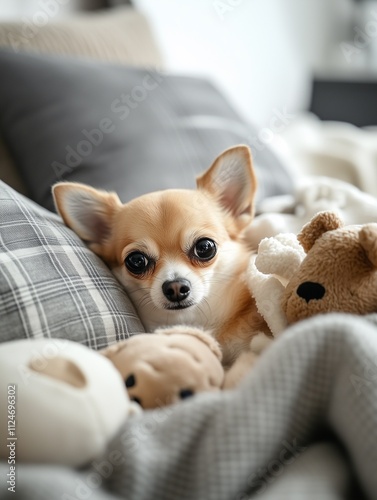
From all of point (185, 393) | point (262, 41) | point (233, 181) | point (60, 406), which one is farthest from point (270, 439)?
point (262, 41)

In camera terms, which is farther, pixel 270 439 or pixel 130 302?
pixel 130 302

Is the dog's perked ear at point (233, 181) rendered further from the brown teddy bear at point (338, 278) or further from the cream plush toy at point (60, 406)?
the cream plush toy at point (60, 406)

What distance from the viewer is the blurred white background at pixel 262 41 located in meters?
2.40

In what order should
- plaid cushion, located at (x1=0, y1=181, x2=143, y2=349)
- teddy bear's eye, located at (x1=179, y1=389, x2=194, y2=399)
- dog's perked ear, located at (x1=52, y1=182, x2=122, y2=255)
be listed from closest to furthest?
teddy bear's eye, located at (x1=179, y1=389, x2=194, y2=399), plaid cushion, located at (x1=0, y1=181, x2=143, y2=349), dog's perked ear, located at (x1=52, y1=182, x2=122, y2=255)

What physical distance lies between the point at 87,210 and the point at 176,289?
0.89 feet

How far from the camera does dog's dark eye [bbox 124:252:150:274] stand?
3.10 ft

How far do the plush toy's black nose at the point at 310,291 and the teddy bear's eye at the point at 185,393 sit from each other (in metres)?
0.22

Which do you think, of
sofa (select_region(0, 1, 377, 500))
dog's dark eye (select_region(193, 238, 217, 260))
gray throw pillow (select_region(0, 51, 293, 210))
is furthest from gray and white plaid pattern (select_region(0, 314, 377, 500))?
gray throw pillow (select_region(0, 51, 293, 210))

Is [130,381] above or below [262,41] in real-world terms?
below

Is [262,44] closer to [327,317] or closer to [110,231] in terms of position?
[110,231]

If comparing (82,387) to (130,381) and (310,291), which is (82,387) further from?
(310,291)

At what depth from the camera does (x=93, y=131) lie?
1272 millimetres

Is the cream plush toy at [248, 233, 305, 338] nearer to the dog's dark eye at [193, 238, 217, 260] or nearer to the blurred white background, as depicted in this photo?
the dog's dark eye at [193, 238, 217, 260]

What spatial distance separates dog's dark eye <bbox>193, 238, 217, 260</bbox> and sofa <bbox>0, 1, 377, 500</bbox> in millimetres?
157
